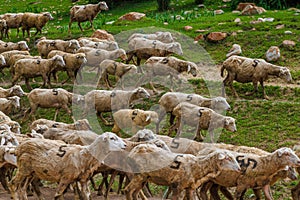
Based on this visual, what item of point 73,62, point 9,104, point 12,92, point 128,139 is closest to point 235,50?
point 73,62

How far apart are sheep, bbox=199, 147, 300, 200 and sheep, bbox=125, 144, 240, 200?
1.21 feet

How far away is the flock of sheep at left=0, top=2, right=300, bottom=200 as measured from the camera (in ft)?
46.2

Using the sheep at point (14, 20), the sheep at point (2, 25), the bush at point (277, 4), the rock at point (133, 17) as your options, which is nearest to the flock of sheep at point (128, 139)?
the sheep at point (14, 20)

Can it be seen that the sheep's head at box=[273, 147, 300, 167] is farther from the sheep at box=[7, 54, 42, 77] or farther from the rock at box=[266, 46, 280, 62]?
the sheep at box=[7, 54, 42, 77]

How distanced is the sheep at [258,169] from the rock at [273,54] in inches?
486

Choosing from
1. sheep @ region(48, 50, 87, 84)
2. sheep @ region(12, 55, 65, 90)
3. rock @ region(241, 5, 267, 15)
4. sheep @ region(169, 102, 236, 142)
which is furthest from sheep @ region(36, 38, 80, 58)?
rock @ region(241, 5, 267, 15)

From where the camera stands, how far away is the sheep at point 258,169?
551 inches

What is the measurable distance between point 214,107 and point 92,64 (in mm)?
6349

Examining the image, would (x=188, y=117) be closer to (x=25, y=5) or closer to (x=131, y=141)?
(x=131, y=141)

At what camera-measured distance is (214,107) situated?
20.1m

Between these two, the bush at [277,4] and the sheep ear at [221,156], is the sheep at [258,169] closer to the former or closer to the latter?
the sheep ear at [221,156]

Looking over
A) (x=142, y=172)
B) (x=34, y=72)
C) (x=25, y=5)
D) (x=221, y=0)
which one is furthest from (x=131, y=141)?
(x=25, y=5)

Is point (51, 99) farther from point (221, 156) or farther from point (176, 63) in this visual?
point (221, 156)

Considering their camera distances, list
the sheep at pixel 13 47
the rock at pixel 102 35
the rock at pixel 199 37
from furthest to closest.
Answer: the rock at pixel 199 37
the rock at pixel 102 35
the sheep at pixel 13 47
